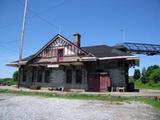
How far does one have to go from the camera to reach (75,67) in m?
23.7

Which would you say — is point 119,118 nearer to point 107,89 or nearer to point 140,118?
point 140,118

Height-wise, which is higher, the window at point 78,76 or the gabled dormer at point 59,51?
the gabled dormer at point 59,51

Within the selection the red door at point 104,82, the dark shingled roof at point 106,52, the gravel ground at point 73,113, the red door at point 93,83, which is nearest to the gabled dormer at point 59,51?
the dark shingled roof at point 106,52

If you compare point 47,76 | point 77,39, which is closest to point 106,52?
point 77,39

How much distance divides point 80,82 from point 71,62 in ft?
8.29

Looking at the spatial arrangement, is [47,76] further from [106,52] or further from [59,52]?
[106,52]

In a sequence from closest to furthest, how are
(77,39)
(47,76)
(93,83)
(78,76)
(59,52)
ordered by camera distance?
(93,83) < (78,76) < (59,52) < (47,76) < (77,39)

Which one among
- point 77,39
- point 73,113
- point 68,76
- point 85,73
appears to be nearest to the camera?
point 73,113

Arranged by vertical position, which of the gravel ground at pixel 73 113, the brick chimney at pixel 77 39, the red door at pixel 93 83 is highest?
the brick chimney at pixel 77 39

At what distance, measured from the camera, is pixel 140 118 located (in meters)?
7.54

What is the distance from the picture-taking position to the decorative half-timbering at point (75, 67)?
21891 millimetres

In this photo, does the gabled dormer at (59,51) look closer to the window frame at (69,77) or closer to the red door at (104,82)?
the window frame at (69,77)

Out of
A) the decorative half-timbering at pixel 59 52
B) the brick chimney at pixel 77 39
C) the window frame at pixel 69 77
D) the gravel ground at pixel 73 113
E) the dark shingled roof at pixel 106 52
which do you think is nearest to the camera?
the gravel ground at pixel 73 113

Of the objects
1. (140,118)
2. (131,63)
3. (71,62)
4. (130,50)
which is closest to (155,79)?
(130,50)
